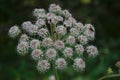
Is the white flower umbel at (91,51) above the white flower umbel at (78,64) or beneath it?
above

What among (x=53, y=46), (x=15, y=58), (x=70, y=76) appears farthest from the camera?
(x=15, y=58)

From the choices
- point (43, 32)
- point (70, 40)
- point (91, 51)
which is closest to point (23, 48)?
point (43, 32)

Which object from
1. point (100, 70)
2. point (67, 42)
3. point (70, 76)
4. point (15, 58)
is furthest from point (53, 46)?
point (15, 58)

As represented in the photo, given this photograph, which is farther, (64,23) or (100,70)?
(100,70)

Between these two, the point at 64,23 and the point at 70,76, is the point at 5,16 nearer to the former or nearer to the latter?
the point at 70,76

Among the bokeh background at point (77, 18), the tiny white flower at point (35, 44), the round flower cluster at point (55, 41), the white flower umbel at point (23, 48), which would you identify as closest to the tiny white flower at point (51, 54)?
the round flower cluster at point (55, 41)

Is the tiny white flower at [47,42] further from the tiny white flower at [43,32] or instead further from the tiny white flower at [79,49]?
the tiny white flower at [79,49]

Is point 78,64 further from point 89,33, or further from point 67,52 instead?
point 89,33

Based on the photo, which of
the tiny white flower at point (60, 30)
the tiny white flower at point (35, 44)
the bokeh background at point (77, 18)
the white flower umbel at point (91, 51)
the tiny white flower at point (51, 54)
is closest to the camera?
the tiny white flower at point (51, 54)
